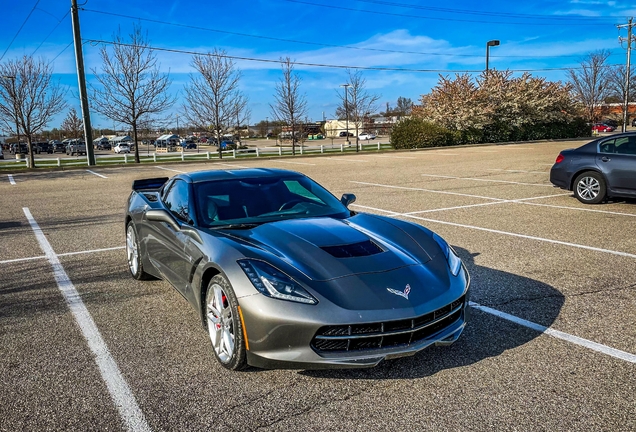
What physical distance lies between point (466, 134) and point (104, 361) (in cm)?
3744

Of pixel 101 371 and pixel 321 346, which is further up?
pixel 321 346

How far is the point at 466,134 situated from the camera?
1501 inches

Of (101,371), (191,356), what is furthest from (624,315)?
(101,371)

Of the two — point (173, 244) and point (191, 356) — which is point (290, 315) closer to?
point (191, 356)

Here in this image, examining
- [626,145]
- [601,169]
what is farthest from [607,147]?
[601,169]

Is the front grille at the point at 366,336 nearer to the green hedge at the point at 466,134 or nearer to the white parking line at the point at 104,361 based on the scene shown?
the white parking line at the point at 104,361

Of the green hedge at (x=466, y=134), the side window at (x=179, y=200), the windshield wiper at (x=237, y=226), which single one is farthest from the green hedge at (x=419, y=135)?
the windshield wiper at (x=237, y=226)

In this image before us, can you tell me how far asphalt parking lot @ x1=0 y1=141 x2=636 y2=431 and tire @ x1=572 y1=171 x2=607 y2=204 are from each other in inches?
109

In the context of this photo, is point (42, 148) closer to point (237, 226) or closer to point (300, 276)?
point (237, 226)

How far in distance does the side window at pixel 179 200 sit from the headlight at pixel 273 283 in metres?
1.17

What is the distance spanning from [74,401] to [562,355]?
125 inches

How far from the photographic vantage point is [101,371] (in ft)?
11.3

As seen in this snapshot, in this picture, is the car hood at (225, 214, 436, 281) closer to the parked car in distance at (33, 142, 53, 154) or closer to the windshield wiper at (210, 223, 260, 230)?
the windshield wiper at (210, 223, 260, 230)

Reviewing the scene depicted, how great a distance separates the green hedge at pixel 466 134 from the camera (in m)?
36.1
